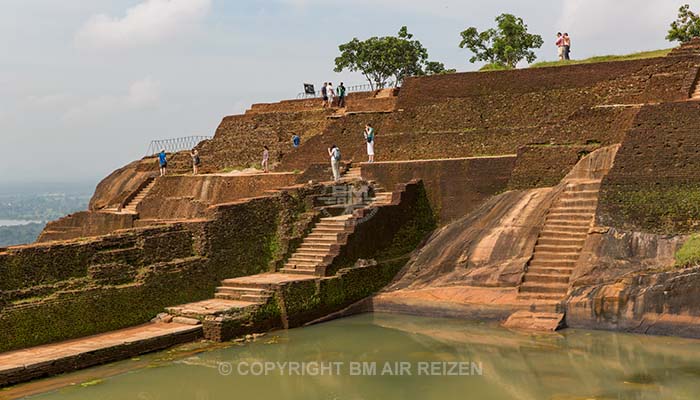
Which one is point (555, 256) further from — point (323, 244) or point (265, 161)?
point (265, 161)

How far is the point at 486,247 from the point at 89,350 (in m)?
7.21

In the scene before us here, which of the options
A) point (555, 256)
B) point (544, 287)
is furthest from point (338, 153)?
point (544, 287)

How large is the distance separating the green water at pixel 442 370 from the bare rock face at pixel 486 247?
1474 mm

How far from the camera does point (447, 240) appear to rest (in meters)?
16.0

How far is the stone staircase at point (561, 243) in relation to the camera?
1351 centimetres

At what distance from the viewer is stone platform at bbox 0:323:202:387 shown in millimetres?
11062

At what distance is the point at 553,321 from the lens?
1273 centimetres

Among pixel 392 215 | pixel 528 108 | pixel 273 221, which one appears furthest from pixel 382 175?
pixel 528 108

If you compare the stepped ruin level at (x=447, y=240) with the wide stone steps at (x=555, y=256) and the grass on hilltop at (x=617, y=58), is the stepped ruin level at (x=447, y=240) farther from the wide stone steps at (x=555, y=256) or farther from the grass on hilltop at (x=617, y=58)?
the grass on hilltop at (x=617, y=58)

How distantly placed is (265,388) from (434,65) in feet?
103

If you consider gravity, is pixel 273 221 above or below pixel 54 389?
above

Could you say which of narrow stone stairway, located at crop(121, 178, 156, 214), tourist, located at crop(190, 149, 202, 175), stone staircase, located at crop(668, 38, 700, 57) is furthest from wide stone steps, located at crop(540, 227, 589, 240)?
tourist, located at crop(190, 149, 202, 175)

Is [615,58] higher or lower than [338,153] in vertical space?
higher

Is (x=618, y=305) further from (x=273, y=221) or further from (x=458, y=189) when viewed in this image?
(x=273, y=221)
